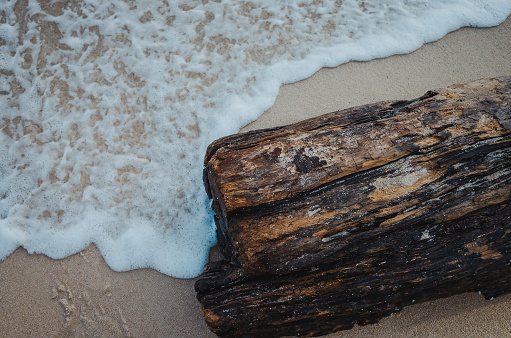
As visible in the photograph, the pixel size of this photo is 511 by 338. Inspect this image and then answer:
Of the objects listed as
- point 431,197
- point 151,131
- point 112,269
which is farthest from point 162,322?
point 431,197

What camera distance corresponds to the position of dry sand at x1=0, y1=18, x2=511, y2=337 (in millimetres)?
2371

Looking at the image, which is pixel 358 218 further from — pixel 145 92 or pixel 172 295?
pixel 145 92

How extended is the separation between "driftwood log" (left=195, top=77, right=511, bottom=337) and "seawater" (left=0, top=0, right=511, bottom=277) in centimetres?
86

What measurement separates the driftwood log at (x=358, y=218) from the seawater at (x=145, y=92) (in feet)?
2.83

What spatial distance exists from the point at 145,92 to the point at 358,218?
209cm

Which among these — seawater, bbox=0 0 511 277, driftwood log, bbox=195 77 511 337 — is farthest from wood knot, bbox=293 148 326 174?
seawater, bbox=0 0 511 277

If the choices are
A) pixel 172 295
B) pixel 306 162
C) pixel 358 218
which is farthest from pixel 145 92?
pixel 358 218

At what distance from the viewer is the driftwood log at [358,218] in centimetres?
187

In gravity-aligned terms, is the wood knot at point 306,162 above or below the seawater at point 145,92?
above

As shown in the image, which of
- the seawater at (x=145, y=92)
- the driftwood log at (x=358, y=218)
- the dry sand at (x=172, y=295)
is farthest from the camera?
the seawater at (x=145, y=92)

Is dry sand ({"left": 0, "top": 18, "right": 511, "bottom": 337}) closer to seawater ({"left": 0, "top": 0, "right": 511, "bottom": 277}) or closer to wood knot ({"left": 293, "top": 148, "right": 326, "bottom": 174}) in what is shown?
seawater ({"left": 0, "top": 0, "right": 511, "bottom": 277})

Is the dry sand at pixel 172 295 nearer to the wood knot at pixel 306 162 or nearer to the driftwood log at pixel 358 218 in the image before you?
the driftwood log at pixel 358 218

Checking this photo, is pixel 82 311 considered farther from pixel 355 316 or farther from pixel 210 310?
pixel 355 316

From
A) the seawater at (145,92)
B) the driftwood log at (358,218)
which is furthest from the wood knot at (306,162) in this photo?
the seawater at (145,92)
